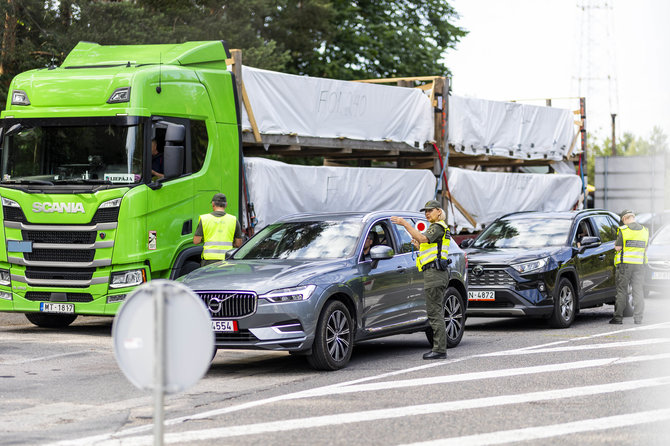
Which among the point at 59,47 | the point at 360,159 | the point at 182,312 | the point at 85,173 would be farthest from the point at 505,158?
the point at 182,312

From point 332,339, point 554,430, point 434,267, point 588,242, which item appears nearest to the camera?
point 554,430

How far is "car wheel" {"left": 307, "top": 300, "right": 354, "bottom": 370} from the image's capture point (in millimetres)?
10375

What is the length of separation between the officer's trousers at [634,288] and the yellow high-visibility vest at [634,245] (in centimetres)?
9

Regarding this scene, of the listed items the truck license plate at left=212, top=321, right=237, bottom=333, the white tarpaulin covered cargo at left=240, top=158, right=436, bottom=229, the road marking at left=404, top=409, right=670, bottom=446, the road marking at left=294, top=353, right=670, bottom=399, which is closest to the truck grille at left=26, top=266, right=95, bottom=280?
the white tarpaulin covered cargo at left=240, top=158, right=436, bottom=229

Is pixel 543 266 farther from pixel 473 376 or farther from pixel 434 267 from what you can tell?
pixel 473 376

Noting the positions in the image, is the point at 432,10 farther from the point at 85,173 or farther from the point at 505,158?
the point at 85,173

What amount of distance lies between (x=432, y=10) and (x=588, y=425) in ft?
107

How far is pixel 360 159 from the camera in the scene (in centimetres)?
2053

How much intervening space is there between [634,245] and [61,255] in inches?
319

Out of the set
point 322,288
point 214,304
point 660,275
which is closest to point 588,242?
point 660,275

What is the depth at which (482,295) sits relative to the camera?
1480 cm

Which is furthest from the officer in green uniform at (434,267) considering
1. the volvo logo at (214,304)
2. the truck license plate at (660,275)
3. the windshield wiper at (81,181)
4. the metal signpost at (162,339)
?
the truck license plate at (660,275)

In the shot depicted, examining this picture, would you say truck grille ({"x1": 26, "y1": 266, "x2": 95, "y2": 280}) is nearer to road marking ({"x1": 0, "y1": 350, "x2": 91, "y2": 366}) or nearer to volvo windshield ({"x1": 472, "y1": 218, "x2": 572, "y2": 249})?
road marking ({"x1": 0, "y1": 350, "x2": 91, "y2": 366})

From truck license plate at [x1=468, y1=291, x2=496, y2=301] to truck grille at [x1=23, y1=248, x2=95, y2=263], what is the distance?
5243mm
